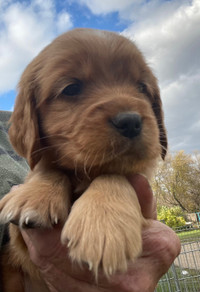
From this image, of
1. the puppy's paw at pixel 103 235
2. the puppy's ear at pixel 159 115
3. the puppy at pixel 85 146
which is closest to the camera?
the puppy's paw at pixel 103 235

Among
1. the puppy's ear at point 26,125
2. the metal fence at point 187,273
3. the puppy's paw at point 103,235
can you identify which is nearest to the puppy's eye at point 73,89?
the puppy's ear at point 26,125

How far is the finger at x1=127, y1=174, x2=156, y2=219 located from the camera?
1854mm

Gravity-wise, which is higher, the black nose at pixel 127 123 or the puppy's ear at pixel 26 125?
the puppy's ear at pixel 26 125

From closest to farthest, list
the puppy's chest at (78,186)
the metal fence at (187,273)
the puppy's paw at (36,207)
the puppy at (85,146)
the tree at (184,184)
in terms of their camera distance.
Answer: the puppy at (85,146) < the puppy's paw at (36,207) < the puppy's chest at (78,186) < the metal fence at (187,273) < the tree at (184,184)

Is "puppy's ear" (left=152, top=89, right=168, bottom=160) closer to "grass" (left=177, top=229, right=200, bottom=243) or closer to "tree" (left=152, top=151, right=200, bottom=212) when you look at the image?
"grass" (left=177, top=229, right=200, bottom=243)

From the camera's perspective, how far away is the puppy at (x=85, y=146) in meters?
1.36

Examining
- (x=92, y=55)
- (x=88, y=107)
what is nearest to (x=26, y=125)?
(x=88, y=107)

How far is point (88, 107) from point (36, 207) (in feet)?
2.17

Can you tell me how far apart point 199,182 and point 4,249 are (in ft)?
121

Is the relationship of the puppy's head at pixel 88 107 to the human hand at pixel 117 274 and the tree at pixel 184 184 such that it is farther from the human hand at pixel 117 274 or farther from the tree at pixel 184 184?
the tree at pixel 184 184

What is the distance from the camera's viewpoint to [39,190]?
1.70 metres

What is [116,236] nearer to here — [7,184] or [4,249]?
[4,249]

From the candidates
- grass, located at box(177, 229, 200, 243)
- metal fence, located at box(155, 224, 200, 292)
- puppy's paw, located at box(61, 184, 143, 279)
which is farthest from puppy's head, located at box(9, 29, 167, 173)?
grass, located at box(177, 229, 200, 243)

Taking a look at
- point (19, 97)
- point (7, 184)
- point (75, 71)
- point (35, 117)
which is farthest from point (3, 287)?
point (75, 71)
